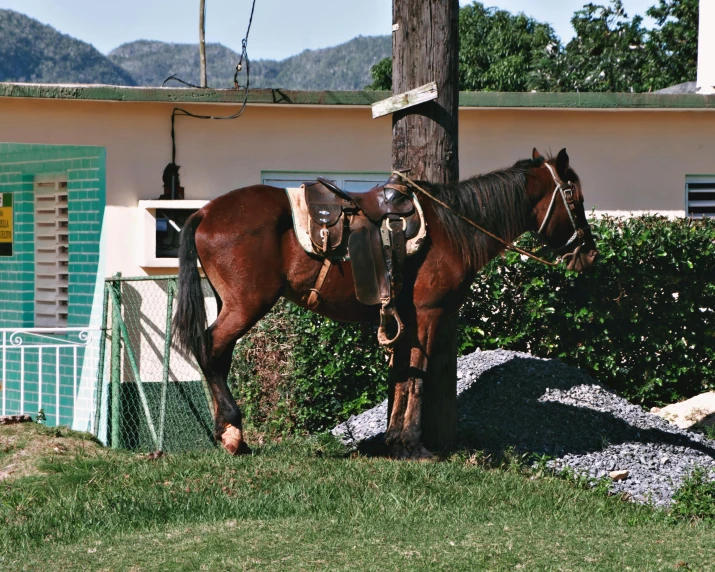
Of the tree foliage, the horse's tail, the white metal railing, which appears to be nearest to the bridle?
the horse's tail

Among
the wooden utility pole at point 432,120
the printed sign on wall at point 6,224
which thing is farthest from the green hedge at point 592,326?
the printed sign on wall at point 6,224

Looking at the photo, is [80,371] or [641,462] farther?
[80,371]

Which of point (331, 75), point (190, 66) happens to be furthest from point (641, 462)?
point (190, 66)

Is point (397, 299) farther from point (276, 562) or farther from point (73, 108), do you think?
point (73, 108)

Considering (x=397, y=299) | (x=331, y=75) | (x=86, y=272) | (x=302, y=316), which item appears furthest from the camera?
(x=331, y=75)

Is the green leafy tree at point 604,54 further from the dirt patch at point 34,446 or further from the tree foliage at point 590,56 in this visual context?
the dirt patch at point 34,446

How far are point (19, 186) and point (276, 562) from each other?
9.61m

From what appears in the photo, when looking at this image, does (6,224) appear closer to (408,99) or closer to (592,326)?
(408,99)

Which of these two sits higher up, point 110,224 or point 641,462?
point 110,224

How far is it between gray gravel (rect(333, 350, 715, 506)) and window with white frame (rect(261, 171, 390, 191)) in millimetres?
2582

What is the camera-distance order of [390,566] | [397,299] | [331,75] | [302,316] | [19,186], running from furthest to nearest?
[331,75], [19,186], [302,316], [397,299], [390,566]

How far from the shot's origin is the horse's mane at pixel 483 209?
25.6ft

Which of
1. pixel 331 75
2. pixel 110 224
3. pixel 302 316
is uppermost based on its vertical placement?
pixel 331 75

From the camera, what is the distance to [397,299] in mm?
7707
